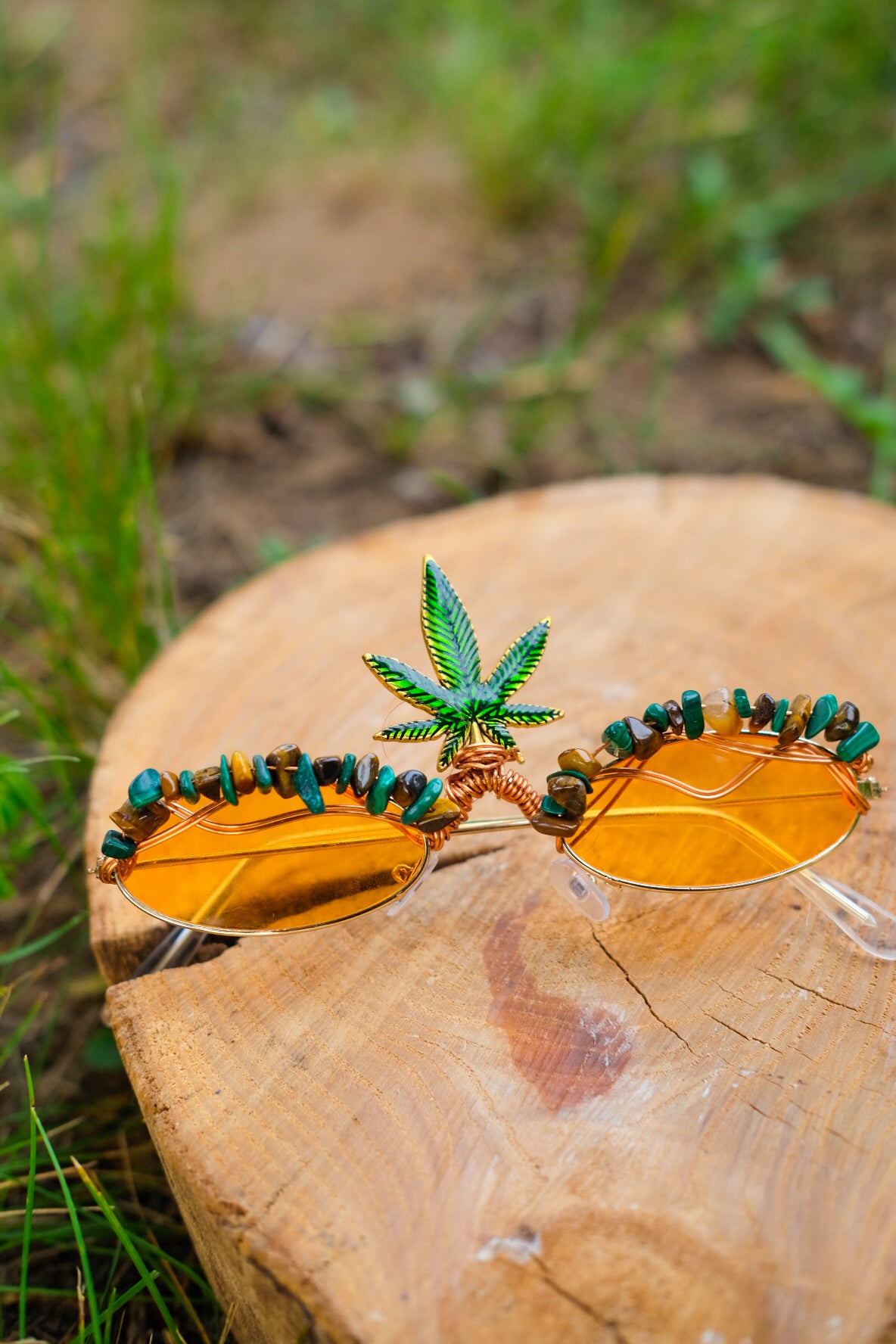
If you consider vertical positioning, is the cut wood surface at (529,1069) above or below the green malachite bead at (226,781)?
below

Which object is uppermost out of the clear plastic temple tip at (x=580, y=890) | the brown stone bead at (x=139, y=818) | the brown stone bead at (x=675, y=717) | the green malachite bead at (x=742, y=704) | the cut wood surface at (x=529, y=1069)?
the green malachite bead at (x=742, y=704)

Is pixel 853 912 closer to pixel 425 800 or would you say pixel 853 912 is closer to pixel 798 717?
pixel 798 717

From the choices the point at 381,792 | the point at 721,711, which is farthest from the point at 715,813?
the point at 381,792

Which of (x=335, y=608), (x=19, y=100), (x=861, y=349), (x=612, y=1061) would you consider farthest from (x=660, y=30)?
(x=612, y=1061)

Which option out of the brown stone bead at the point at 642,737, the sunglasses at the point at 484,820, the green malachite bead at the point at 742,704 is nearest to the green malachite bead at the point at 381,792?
the sunglasses at the point at 484,820

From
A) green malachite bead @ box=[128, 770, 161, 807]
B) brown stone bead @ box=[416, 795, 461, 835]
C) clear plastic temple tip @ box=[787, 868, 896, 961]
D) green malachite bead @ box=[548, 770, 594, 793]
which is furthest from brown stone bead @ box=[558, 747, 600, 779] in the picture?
green malachite bead @ box=[128, 770, 161, 807]

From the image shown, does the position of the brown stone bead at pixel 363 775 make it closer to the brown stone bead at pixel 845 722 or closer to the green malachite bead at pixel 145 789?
the green malachite bead at pixel 145 789
